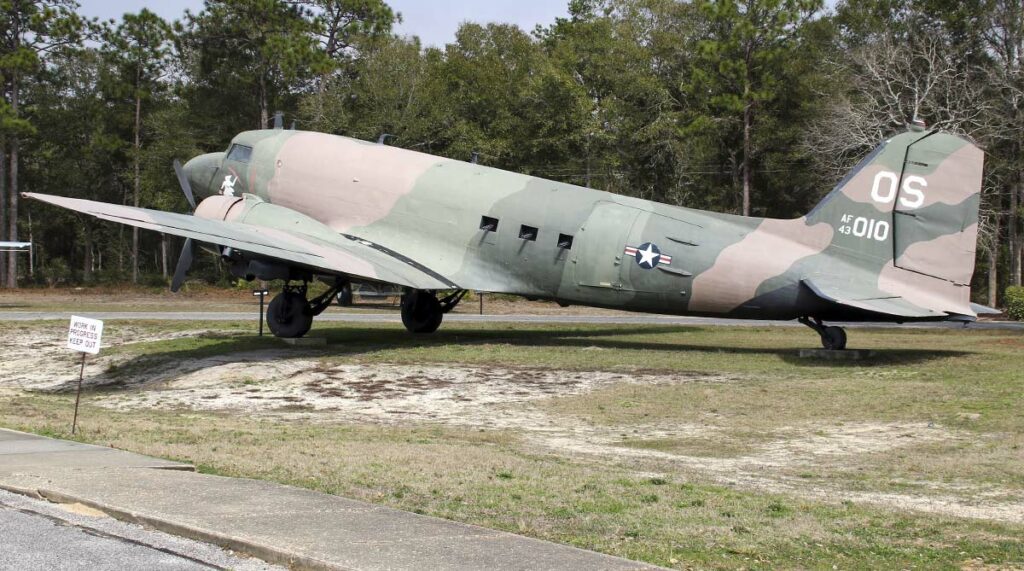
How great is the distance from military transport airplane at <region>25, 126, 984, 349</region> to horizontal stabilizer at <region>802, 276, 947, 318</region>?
1.6 inches

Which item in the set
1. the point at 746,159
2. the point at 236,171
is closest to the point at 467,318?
the point at 236,171

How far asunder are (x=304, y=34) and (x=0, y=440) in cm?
6036

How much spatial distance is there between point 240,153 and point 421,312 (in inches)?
281

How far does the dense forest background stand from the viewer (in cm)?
5622

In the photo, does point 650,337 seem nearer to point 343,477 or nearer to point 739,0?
point 343,477

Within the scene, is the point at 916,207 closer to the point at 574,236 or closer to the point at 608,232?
the point at 608,232

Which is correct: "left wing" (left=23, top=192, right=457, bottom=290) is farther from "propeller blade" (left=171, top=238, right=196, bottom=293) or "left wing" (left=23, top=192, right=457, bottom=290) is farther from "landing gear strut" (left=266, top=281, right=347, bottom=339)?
"landing gear strut" (left=266, top=281, right=347, bottom=339)

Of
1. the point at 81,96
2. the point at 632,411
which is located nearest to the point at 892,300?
the point at 632,411

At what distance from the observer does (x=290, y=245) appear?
25.6 m

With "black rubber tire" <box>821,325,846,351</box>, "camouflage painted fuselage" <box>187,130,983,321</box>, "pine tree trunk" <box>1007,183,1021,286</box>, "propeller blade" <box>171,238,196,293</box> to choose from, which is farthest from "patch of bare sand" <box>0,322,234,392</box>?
"pine tree trunk" <box>1007,183,1021,286</box>

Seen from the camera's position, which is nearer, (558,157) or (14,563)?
(14,563)

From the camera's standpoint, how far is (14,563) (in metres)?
7.52

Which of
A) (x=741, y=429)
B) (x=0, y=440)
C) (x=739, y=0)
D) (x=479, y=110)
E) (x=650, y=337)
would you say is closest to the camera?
(x=0, y=440)

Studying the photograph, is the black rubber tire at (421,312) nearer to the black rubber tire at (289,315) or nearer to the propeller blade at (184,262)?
the black rubber tire at (289,315)
